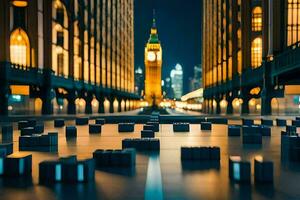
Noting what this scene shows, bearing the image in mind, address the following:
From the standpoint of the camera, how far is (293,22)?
60375 millimetres

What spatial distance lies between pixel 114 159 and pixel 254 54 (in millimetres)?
68261

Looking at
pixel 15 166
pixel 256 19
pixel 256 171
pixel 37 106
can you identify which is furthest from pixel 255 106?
pixel 15 166

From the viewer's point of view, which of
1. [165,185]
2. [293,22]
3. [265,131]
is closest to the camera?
[165,185]

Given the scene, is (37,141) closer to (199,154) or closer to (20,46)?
(199,154)

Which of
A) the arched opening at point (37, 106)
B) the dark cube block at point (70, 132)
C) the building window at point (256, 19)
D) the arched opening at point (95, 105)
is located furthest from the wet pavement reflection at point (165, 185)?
the arched opening at point (95, 105)

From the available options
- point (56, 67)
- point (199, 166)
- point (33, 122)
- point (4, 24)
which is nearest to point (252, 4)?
point (56, 67)

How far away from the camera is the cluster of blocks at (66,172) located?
1206 cm

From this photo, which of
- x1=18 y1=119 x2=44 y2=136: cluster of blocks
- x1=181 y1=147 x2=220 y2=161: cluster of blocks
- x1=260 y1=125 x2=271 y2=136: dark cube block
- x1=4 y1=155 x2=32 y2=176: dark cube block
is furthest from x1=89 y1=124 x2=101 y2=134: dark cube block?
x1=4 y1=155 x2=32 y2=176: dark cube block

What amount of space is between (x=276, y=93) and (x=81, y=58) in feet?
153

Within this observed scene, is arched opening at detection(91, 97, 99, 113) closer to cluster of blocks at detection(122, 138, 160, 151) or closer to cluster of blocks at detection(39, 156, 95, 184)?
cluster of blocks at detection(122, 138, 160, 151)

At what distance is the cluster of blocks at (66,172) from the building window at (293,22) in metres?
53.4

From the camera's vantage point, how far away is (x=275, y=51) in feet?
182

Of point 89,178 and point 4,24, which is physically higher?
point 4,24

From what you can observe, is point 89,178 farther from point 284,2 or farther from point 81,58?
point 81,58
